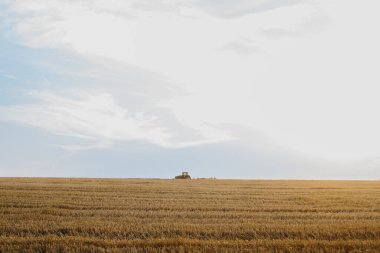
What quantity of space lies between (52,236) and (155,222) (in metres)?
3.45

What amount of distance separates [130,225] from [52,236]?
233 centimetres

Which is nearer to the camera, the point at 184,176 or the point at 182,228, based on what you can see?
the point at 182,228

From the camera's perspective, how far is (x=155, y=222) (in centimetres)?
1542

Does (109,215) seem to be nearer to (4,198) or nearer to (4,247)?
(4,247)

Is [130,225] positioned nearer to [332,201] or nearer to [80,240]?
[80,240]

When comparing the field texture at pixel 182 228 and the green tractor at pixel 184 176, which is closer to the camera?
the field texture at pixel 182 228

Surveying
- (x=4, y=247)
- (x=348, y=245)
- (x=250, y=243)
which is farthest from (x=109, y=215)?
(x=348, y=245)

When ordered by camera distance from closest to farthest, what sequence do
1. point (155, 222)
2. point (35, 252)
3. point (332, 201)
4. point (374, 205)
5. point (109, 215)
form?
point (35, 252)
point (155, 222)
point (109, 215)
point (374, 205)
point (332, 201)

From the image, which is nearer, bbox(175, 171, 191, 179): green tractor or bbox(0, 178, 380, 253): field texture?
bbox(0, 178, 380, 253): field texture

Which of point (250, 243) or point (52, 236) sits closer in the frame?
point (250, 243)

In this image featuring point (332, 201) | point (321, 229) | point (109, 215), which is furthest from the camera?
point (332, 201)

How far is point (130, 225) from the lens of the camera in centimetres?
1445

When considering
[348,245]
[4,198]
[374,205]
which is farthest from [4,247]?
[374,205]

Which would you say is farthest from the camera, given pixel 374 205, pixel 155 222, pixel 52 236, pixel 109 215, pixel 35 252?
pixel 374 205
